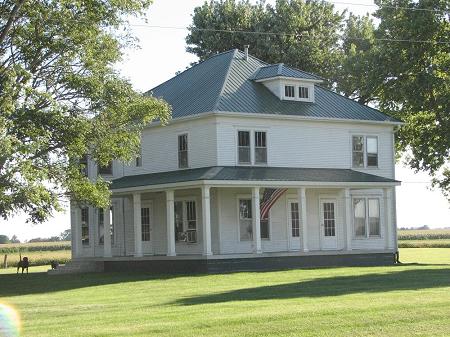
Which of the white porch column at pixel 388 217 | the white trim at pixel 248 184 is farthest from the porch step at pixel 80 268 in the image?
the white porch column at pixel 388 217

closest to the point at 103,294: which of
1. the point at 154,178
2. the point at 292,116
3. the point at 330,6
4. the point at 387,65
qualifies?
the point at 154,178

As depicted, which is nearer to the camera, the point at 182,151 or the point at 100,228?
the point at 182,151

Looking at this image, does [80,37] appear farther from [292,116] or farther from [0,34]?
[292,116]

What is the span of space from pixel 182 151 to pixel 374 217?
1013 centimetres

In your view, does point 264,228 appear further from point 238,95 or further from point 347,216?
point 238,95

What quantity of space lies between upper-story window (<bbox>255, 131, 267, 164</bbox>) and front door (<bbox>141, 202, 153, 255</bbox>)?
6.05 meters

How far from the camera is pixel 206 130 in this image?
39.1 meters

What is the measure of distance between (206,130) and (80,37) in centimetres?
1100

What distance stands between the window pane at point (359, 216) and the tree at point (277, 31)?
784 inches

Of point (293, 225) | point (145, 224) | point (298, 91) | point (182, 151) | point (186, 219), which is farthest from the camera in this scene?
point (298, 91)

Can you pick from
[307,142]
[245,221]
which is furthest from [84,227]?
[307,142]

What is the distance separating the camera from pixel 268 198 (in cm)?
3950

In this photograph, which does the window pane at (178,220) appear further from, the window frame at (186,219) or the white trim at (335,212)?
the white trim at (335,212)

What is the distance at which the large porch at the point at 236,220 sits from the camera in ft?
123
